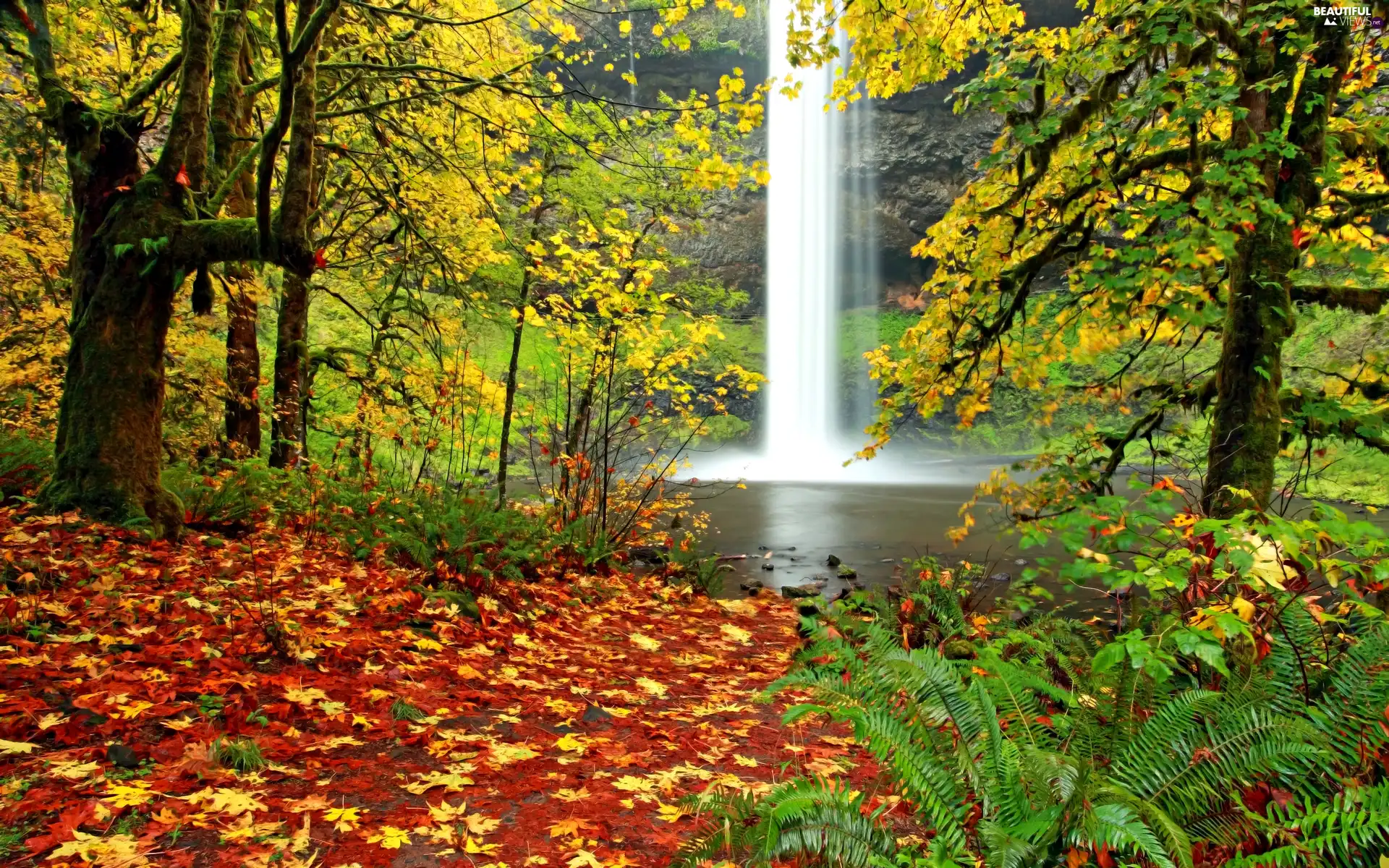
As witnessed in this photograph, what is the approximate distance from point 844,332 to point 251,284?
33.9 metres

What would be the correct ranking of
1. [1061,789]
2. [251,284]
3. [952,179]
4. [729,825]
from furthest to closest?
[952,179], [251,284], [729,825], [1061,789]

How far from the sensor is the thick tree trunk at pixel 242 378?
7484mm

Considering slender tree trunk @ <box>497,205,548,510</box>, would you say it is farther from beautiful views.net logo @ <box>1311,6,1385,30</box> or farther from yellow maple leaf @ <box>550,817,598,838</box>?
beautiful views.net logo @ <box>1311,6,1385,30</box>

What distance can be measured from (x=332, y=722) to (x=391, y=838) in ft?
3.23

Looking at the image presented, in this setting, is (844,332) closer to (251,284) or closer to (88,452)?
(251,284)

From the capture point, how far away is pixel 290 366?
7832mm

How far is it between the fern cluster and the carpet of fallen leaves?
1.67ft

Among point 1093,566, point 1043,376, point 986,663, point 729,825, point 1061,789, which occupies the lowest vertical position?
point 729,825

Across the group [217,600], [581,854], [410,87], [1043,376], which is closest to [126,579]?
[217,600]

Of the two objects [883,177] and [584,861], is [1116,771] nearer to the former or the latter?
[584,861]

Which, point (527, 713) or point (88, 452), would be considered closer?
point (527, 713)

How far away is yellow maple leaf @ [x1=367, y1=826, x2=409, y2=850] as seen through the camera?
2.15m

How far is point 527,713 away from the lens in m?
3.40

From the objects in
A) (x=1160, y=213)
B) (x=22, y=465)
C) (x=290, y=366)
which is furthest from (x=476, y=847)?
(x=290, y=366)
